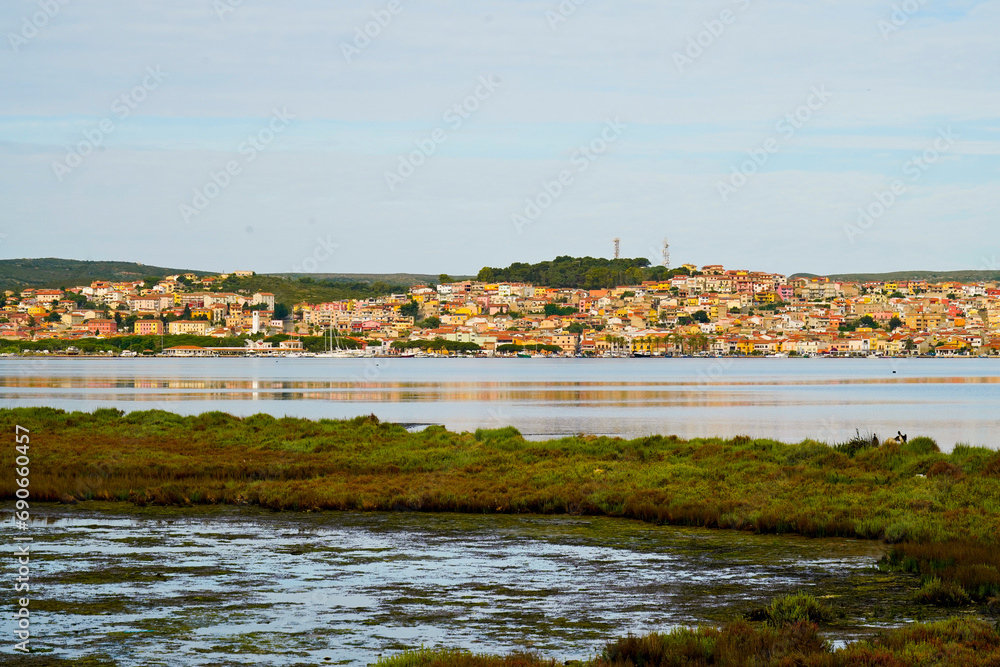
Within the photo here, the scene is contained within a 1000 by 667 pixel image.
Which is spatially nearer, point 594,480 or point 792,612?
point 792,612

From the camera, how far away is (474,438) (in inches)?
1064

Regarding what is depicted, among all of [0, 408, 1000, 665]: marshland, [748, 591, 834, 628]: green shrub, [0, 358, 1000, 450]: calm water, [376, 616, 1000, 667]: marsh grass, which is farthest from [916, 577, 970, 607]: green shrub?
[0, 358, 1000, 450]: calm water

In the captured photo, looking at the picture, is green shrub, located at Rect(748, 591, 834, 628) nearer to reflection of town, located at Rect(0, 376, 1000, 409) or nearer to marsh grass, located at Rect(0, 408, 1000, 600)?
marsh grass, located at Rect(0, 408, 1000, 600)

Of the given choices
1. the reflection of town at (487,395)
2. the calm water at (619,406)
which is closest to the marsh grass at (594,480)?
the calm water at (619,406)

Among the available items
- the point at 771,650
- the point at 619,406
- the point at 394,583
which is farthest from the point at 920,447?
the point at 619,406

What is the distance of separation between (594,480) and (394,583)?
7.83 metres

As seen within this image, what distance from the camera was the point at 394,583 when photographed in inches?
466

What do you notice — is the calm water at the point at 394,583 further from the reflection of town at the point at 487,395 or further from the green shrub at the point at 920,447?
the reflection of town at the point at 487,395

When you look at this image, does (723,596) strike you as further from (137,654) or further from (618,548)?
(137,654)

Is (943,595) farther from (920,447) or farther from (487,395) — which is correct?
(487,395)

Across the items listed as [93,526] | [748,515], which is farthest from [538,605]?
[93,526]

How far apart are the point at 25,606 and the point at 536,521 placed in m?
8.06

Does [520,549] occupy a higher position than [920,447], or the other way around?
[920,447]

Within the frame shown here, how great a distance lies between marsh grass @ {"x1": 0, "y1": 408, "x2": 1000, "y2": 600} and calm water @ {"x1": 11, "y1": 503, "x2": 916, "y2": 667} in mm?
716
